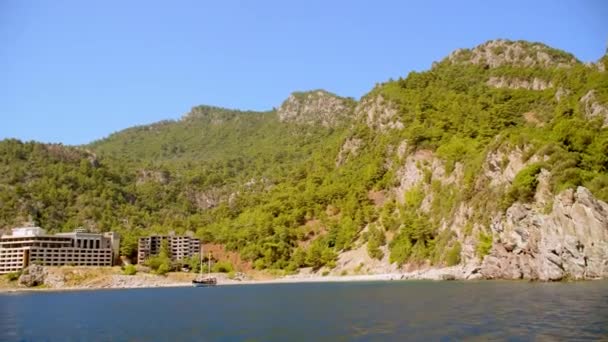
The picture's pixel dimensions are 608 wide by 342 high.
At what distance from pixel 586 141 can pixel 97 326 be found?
8527 cm

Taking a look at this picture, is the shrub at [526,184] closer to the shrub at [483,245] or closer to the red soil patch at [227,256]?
the shrub at [483,245]

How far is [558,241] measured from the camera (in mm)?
84250

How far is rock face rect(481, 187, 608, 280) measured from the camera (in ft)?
266

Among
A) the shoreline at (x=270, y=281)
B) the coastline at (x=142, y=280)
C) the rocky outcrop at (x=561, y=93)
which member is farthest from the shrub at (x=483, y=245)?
the rocky outcrop at (x=561, y=93)

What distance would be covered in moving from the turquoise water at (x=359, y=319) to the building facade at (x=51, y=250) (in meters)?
88.7

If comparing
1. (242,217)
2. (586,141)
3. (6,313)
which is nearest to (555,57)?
(586,141)

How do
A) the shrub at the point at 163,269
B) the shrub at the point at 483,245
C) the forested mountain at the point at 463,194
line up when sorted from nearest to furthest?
the forested mountain at the point at 463,194
the shrub at the point at 483,245
the shrub at the point at 163,269

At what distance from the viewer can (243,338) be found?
138 feet

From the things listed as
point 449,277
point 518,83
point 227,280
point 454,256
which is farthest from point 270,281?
point 518,83

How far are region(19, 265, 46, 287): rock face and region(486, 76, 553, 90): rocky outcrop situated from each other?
146 metres

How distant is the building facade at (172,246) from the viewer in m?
173

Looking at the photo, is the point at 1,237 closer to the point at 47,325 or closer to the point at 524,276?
the point at 47,325

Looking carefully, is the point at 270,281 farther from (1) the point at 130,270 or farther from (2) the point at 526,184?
(2) the point at 526,184

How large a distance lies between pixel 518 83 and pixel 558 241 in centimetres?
11028
